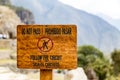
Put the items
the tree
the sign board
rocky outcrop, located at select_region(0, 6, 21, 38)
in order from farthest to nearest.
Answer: the tree < rocky outcrop, located at select_region(0, 6, 21, 38) < the sign board

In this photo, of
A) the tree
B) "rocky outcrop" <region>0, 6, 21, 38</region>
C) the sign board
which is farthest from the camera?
the tree

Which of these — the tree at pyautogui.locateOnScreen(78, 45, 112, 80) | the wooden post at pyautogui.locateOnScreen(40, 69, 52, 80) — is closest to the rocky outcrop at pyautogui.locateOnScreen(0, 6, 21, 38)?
the tree at pyautogui.locateOnScreen(78, 45, 112, 80)

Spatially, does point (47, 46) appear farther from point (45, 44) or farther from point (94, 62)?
point (94, 62)

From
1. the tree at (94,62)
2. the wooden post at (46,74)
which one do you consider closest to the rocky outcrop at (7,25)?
the tree at (94,62)

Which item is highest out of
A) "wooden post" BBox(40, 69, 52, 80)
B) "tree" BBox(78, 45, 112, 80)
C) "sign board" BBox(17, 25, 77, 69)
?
"sign board" BBox(17, 25, 77, 69)

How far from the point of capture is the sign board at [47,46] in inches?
199

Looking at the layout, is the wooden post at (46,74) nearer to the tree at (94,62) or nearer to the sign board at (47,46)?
the sign board at (47,46)

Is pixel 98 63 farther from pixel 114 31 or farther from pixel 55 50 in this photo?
pixel 114 31

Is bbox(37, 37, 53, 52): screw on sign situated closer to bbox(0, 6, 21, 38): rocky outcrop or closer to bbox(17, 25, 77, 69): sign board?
bbox(17, 25, 77, 69): sign board

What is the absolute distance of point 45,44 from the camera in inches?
200

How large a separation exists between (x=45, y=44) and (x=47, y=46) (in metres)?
0.04

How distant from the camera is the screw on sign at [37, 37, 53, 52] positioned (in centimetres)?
507

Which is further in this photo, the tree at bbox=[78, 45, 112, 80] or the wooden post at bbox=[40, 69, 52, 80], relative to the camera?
the tree at bbox=[78, 45, 112, 80]

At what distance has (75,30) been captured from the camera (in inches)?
200
